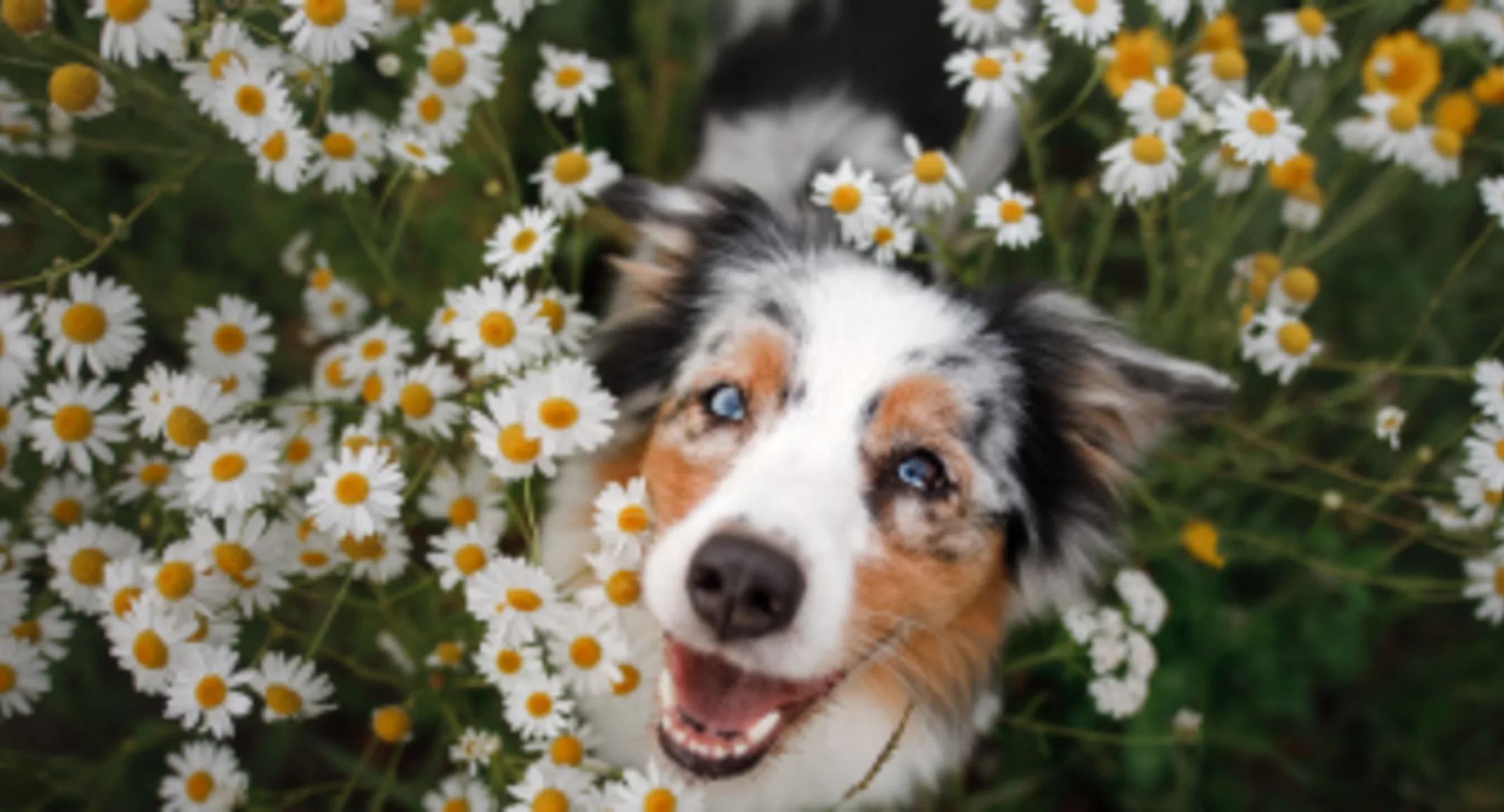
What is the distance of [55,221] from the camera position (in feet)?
8.98

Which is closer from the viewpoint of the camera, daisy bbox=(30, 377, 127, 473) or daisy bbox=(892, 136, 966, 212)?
daisy bbox=(30, 377, 127, 473)

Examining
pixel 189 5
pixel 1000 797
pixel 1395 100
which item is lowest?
pixel 1000 797

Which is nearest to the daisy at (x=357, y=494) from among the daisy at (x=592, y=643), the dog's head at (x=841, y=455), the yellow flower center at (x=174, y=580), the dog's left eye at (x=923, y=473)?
the yellow flower center at (x=174, y=580)

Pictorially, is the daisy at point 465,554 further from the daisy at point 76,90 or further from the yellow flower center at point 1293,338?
the yellow flower center at point 1293,338

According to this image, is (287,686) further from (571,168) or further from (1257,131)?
(1257,131)

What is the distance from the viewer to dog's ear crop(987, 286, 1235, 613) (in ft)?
7.25

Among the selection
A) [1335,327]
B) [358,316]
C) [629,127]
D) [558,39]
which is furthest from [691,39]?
[1335,327]

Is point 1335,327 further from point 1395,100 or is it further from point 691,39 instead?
point 691,39

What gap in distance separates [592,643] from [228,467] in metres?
0.69

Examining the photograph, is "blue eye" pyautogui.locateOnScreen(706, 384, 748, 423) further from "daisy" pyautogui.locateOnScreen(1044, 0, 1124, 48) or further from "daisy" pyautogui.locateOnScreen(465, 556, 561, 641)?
"daisy" pyautogui.locateOnScreen(1044, 0, 1124, 48)

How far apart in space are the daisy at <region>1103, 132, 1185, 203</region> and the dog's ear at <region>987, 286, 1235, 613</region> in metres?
0.25

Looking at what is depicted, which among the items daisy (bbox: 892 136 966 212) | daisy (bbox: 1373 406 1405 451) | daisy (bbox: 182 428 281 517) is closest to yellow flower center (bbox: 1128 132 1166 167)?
daisy (bbox: 892 136 966 212)

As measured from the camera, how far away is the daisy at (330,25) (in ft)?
6.66

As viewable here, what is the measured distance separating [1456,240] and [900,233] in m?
2.44
